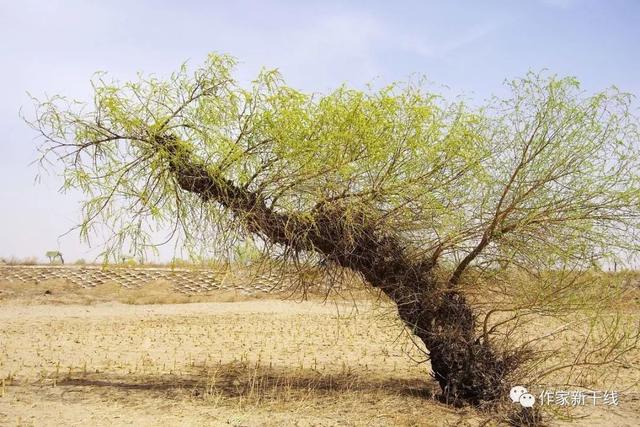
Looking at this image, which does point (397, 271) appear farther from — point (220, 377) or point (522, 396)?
point (220, 377)

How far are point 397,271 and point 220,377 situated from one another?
10.7ft

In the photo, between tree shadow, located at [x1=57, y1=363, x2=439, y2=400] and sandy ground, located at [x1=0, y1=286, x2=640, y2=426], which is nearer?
sandy ground, located at [x1=0, y1=286, x2=640, y2=426]

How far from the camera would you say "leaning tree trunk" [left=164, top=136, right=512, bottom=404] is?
7.35m

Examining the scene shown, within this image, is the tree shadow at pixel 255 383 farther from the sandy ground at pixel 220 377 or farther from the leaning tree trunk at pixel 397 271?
the leaning tree trunk at pixel 397 271

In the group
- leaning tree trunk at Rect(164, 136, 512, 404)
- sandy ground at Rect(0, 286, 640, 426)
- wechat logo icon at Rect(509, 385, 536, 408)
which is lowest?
sandy ground at Rect(0, 286, 640, 426)

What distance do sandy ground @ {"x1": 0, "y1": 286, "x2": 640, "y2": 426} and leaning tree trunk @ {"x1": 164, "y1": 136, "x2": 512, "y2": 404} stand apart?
1.18ft

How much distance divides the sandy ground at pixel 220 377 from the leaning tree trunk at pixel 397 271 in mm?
361

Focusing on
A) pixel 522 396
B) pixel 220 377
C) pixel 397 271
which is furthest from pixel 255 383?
pixel 522 396

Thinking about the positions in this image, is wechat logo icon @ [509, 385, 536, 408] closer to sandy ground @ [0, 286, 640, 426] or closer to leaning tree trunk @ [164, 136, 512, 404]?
leaning tree trunk @ [164, 136, 512, 404]

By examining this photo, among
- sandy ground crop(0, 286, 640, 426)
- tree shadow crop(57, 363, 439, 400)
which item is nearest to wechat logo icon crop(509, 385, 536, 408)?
sandy ground crop(0, 286, 640, 426)

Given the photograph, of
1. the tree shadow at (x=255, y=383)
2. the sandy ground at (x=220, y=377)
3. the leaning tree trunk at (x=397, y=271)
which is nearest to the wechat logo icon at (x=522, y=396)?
the leaning tree trunk at (x=397, y=271)

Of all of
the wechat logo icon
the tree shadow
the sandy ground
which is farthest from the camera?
the tree shadow

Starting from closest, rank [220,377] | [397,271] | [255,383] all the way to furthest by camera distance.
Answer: [397,271]
[255,383]
[220,377]

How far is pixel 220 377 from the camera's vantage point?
29.5 feet
